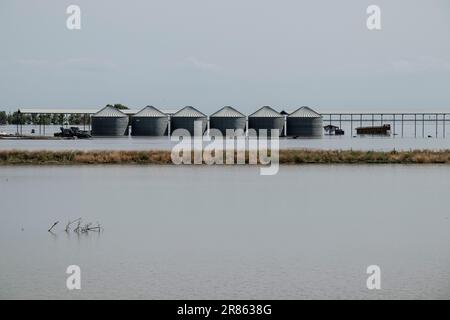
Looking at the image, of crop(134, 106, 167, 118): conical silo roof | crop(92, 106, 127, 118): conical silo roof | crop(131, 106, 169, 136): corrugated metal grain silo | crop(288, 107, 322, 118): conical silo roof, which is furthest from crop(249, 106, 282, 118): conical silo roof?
crop(92, 106, 127, 118): conical silo roof

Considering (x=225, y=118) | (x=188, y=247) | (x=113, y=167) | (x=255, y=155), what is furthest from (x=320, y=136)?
(x=188, y=247)

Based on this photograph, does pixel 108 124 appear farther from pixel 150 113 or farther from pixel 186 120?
pixel 186 120

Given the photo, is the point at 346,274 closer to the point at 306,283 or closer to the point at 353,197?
the point at 306,283

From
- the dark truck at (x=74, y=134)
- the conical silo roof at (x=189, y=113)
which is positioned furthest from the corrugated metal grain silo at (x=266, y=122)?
the dark truck at (x=74, y=134)

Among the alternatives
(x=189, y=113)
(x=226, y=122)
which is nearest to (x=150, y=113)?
(x=189, y=113)

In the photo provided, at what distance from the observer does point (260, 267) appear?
15.8 metres

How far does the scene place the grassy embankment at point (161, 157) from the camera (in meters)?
45.9

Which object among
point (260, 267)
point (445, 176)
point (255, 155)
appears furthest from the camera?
point (255, 155)

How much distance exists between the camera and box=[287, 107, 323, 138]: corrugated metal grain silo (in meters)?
99.7

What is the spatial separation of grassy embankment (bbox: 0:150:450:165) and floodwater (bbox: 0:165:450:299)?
10.9 meters

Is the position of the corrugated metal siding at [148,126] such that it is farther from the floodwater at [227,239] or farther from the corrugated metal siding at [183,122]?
the floodwater at [227,239]

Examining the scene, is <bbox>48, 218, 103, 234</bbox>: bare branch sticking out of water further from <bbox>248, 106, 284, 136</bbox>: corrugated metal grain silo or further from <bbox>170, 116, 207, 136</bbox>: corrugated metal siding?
<bbox>248, 106, 284, 136</bbox>: corrugated metal grain silo

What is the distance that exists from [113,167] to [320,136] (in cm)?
6073
